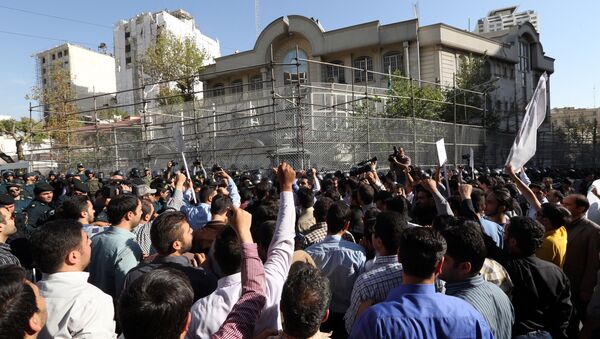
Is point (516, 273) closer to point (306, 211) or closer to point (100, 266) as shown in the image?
point (306, 211)

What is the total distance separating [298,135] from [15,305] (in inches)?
433

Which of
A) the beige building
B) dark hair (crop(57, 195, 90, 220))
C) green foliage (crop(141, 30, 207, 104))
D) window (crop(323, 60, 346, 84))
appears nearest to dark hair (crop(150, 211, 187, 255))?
dark hair (crop(57, 195, 90, 220))

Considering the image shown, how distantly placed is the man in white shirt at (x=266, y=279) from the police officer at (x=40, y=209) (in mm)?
4817

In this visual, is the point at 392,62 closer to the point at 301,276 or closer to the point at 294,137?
the point at 294,137

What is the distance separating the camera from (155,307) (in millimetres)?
1700

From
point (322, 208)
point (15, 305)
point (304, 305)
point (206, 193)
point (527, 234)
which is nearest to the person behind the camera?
point (15, 305)

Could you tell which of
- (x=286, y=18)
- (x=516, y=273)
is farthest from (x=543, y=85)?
(x=286, y=18)

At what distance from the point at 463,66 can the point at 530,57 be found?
1944 cm

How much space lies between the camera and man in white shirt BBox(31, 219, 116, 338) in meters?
2.31

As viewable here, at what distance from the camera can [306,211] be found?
542cm

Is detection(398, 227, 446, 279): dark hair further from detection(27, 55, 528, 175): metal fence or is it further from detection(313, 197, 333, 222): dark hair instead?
detection(27, 55, 528, 175): metal fence

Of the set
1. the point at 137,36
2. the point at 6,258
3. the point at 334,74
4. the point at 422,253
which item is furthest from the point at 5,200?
the point at 137,36

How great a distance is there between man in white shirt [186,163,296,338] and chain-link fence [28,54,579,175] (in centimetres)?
986

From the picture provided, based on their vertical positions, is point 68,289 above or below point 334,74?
below
